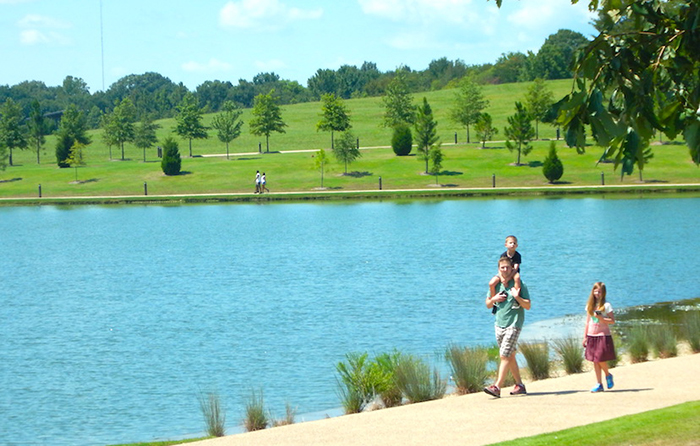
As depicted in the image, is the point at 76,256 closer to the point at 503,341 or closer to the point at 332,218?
the point at 332,218

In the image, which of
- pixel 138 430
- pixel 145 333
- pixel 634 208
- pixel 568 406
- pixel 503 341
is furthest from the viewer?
pixel 634 208

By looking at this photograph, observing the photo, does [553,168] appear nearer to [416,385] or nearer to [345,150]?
[345,150]

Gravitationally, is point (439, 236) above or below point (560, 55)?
below

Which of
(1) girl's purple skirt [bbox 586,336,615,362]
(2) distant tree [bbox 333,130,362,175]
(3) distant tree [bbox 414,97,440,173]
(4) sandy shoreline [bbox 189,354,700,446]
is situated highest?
(3) distant tree [bbox 414,97,440,173]

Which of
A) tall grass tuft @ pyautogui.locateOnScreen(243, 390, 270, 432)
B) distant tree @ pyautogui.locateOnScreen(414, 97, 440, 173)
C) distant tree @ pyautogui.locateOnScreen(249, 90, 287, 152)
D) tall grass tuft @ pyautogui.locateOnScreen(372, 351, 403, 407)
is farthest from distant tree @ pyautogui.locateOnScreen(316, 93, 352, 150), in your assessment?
tall grass tuft @ pyautogui.locateOnScreen(243, 390, 270, 432)

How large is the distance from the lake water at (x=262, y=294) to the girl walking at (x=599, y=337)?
4632 millimetres

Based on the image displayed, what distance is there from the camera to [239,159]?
8094 centimetres

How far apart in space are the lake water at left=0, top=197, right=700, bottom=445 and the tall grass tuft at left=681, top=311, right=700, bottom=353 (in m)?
3.33

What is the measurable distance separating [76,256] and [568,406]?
31007 millimetres

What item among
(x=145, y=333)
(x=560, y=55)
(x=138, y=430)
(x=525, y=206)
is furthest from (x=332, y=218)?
(x=560, y=55)

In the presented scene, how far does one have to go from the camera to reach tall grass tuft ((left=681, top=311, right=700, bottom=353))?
15338 mm

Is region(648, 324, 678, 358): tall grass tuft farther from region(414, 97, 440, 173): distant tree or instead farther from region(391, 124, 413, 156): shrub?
region(391, 124, 413, 156): shrub

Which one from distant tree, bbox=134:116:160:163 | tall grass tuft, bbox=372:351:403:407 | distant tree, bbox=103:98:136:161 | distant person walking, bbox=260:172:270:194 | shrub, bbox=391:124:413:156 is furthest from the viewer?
distant tree, bbox=103:98:136:161

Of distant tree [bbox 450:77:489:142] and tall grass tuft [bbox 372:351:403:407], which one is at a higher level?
distant tree [bbox 450:77:489:142]
